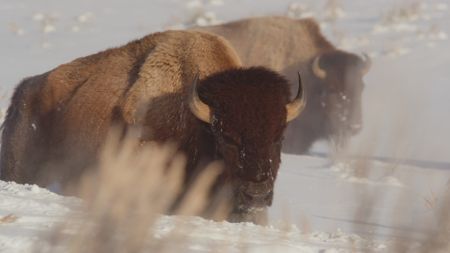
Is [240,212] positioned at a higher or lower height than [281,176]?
higher

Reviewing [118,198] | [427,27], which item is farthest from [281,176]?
[427,27]

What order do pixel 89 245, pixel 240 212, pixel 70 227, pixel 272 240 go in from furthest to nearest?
pixel 240 212 < pixel 272 240 < pixel 70 227 < pixel 89 245

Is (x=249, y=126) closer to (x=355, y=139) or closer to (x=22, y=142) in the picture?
(x=22, y=142)

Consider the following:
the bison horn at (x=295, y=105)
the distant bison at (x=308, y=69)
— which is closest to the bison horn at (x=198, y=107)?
the bison horn at (x=295, y=105)

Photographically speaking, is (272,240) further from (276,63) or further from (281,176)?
(276,63)

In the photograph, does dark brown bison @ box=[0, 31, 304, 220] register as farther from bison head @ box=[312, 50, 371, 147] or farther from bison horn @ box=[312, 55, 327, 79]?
Answer: bison horn @ box=[312, 55, 327, 79]

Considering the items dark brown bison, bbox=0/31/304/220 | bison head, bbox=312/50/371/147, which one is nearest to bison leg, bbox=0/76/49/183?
dark brown bison, bbox=0/31/304/220
